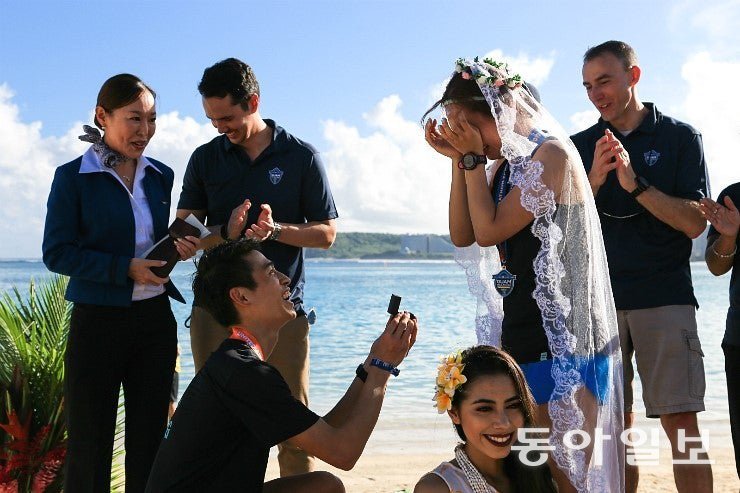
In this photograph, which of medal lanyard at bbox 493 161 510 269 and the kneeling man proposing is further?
medal lanyard at bbox 493 161 510 269

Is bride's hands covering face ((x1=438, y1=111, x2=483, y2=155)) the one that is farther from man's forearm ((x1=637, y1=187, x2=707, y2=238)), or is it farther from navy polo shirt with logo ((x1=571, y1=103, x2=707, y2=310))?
navy polo shirt with logo ((x1=571, y1=103, x2=707, y2=310))

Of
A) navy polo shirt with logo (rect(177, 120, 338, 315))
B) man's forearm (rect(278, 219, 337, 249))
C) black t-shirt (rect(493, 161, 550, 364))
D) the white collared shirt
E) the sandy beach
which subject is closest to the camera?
black t-shirt (rect(493, 161, 550, 364))

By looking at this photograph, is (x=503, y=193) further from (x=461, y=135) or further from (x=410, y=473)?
(x=410, y=473)

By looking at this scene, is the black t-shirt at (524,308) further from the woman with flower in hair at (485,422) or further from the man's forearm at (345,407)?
the man's forearm at (345,407)

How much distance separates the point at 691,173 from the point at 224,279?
2.39m

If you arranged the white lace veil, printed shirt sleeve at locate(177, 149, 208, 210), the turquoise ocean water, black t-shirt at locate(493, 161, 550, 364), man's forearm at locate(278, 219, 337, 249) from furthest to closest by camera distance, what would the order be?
the turquoise ocean water, printed shirt sleeve at locate(177, 149, 208, 210), man's forearm at locate(278, 219, 337, 249), black t-shirt at locate(493, 161, 550, 364), the white lace veil

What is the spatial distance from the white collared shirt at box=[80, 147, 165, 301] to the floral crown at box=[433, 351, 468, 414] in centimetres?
150

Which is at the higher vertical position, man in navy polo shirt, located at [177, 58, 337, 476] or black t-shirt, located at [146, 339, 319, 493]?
man in navy polo shirt, located at [177, 58, 337, 476]

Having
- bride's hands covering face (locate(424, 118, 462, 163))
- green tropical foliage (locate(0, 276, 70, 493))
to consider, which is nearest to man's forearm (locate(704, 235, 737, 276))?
bride's hands covering face (locate(424, 118, 462, 163))

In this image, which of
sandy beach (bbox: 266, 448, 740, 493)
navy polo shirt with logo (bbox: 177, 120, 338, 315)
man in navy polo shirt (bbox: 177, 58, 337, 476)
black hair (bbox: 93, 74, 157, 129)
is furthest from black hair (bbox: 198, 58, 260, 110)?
sandy beach (bbox: 266, 448, 740, 493)

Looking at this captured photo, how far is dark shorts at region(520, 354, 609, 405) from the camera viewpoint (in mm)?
2715

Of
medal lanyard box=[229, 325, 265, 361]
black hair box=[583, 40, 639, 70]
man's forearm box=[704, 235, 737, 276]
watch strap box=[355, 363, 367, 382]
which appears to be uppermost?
black hair box=[583, 40, 639, 70]

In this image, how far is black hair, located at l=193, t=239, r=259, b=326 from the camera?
3080 millimetres

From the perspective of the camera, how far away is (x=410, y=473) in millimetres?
6617
